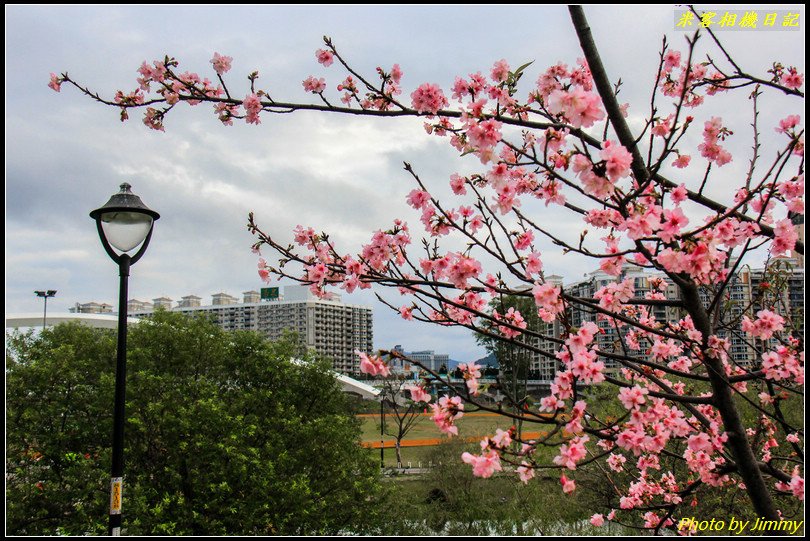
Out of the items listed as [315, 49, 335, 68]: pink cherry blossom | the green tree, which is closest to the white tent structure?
the green tree

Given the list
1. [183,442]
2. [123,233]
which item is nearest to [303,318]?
[183,442]

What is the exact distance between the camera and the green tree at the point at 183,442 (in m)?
11.2

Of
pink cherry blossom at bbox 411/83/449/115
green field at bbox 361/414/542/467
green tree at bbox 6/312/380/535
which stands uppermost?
pink cherry blossom at bbox 411/83/449/115

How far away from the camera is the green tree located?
442 inches

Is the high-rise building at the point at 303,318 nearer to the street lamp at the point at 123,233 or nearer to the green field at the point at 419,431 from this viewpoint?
the green field at the point at 419,431

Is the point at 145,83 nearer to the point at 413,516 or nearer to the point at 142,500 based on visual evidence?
the point at 142,500

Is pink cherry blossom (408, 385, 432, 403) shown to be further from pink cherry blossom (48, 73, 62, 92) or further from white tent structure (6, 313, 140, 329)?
white tent structure (6, 313, 140, 329)

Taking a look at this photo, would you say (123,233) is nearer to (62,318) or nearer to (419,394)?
(419,394)

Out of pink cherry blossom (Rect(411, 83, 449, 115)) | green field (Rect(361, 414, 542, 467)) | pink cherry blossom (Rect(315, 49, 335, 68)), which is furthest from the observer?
green field (Rect(361, 414, 542, 467))

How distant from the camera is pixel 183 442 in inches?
469

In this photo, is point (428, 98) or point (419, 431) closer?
point (428, 98)

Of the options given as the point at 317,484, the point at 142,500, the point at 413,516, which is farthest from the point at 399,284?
the point at 413,516

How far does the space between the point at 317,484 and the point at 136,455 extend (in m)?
3.78

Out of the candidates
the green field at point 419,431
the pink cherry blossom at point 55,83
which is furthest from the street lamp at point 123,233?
the green field at point 419,431
